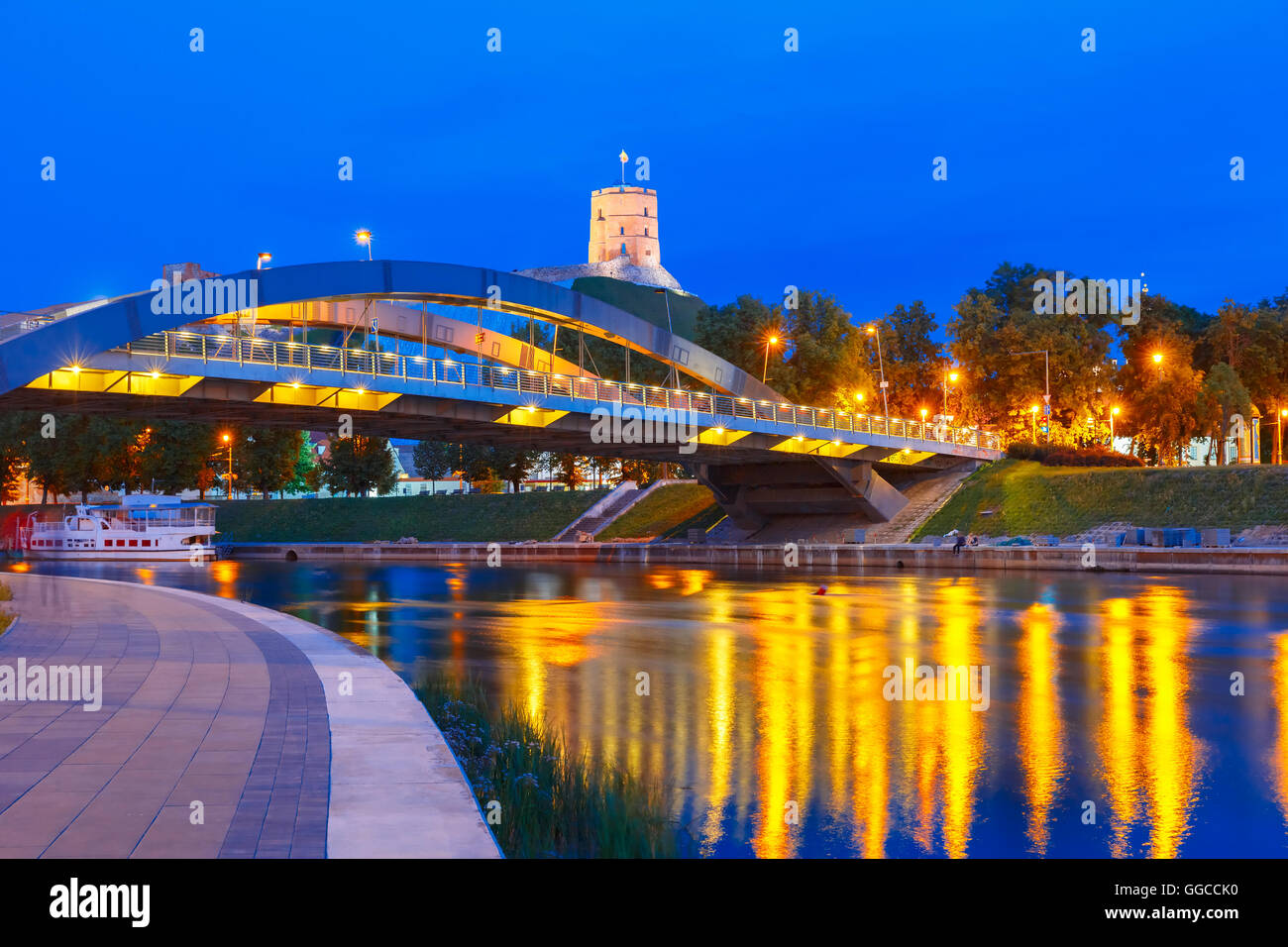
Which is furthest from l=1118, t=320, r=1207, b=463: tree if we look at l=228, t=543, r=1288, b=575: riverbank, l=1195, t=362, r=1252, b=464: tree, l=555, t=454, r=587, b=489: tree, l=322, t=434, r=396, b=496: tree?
l=322, t=434, r=396, b=496: tree

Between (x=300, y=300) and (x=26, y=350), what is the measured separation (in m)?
8.98

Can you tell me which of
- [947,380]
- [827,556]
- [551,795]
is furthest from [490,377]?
[947,380]

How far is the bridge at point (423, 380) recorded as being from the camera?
34656 mm

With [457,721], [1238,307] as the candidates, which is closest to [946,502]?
[1238,307]

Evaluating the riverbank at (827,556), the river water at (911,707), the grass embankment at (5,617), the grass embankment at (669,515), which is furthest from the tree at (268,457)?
the grass embankment at (5,617)

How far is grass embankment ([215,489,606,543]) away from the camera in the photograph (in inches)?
3514

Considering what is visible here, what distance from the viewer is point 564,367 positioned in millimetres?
60125

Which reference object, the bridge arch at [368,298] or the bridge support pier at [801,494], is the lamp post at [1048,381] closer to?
the bridge support pier at [801,494]

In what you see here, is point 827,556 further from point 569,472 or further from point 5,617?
point 5,617

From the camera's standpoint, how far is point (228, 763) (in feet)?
31.9

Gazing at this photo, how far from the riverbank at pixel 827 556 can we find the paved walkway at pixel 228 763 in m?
42.7

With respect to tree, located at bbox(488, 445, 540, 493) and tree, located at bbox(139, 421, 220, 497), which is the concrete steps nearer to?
tree, located at bbox(488, 445, 540, 493)

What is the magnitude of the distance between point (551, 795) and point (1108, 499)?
59.5 m

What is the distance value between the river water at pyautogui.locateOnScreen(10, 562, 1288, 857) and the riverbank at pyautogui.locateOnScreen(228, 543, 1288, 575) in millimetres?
13164
